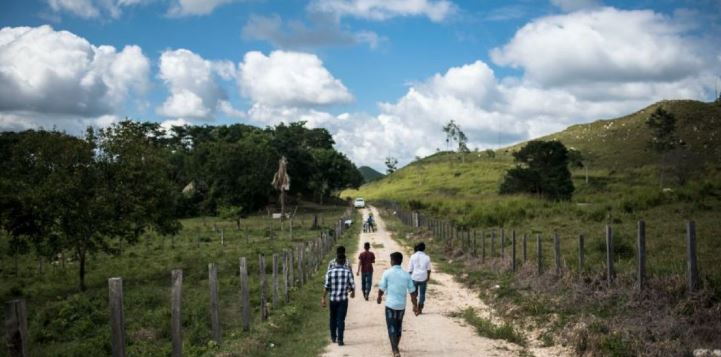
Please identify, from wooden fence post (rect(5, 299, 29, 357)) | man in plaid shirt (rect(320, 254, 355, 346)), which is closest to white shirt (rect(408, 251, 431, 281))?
man in plaid shirt (rect(320, 254, 355, 346))

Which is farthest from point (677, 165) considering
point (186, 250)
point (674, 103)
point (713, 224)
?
point (674, 103)

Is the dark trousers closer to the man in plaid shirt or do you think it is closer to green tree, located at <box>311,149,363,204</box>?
the man in plaid shirt

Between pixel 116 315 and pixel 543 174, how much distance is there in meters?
69.5

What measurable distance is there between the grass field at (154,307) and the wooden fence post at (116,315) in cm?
314

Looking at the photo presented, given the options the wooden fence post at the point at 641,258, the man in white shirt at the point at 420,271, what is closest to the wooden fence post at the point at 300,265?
the man in white shirt at the point at 420,271

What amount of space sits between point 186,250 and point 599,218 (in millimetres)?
26302

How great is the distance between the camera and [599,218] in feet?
111

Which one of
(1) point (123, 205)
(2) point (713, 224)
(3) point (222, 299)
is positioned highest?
(1) point (123, 205)

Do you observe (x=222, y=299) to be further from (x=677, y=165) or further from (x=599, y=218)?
(x=677, y=165)

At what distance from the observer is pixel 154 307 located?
1947cm

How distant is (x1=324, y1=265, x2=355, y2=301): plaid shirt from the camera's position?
10969 mm

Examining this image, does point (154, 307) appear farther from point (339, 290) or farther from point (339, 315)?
point (339, 290)

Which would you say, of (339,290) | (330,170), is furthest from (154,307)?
(330,170)

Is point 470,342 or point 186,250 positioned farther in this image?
point 186,250
